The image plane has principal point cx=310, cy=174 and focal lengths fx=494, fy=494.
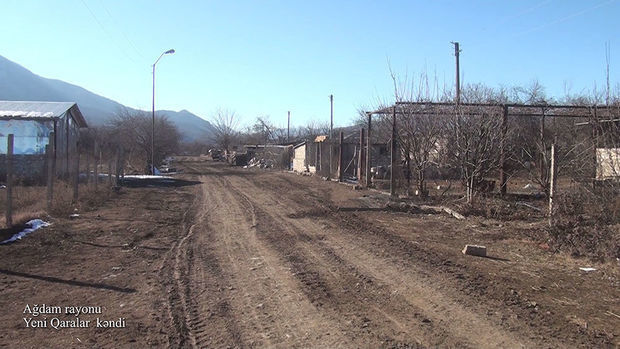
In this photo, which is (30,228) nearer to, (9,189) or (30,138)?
(9,189)

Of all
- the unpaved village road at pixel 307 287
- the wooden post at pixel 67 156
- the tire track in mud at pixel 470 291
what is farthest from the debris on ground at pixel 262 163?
the tire track in mud at pixel 470 291

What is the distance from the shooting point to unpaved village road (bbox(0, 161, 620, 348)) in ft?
14.6

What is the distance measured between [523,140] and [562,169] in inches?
263

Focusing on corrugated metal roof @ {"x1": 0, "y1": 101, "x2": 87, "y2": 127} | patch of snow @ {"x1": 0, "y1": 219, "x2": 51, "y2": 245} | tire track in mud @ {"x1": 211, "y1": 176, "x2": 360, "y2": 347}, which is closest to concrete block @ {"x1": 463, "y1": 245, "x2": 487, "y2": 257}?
tire track in mud @ {"x1": 211, "y1": 176, "x2": 360, "y2": 347}

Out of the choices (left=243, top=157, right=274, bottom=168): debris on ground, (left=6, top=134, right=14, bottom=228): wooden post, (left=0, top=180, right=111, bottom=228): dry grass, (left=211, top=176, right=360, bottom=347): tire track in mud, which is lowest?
(left=211, top=176, right=360, bottom=347): tire track in mud

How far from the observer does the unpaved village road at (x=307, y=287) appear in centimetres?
446

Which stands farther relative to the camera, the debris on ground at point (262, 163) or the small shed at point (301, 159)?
the debris on ground at point (262, 163)

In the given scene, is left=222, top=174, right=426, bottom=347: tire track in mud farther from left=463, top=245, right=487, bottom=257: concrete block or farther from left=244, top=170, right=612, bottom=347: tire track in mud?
left=463, top=245, right=487, bottom=257: concrete block

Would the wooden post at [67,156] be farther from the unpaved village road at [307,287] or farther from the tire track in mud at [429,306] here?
the tire track in mud at [429,306]

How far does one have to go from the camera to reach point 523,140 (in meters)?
17.5

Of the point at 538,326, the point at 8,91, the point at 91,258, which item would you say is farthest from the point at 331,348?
the point at 8,91

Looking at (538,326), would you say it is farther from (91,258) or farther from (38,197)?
(38,197)

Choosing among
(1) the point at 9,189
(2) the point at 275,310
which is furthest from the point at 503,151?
(1) the point at 9,189

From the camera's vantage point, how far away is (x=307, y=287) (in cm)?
600
